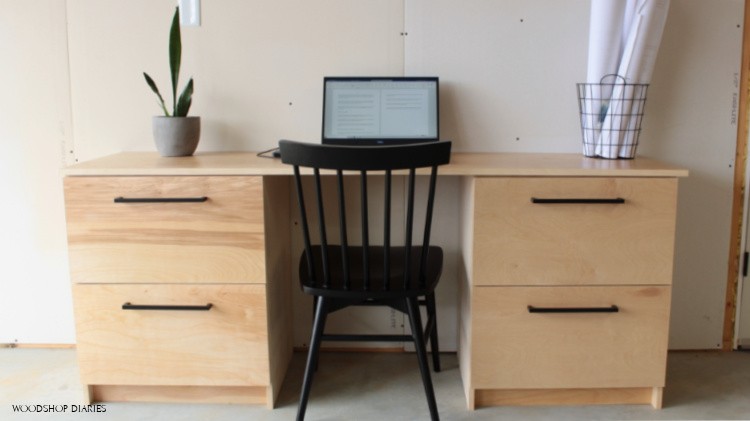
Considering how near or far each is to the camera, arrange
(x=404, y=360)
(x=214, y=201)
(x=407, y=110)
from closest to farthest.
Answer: (x=214, y=201) < (x=407, y=110) < (x=404, y=360)

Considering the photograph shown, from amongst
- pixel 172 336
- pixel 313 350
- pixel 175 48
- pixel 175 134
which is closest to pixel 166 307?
pixel 172 336

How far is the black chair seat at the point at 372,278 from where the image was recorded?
6.04ft

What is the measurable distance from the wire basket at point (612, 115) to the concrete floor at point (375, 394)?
0.79 metres

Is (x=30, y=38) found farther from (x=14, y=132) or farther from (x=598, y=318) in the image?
(x=598, y=318)

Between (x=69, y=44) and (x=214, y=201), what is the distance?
2.94 ft

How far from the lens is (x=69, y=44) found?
2.35 m

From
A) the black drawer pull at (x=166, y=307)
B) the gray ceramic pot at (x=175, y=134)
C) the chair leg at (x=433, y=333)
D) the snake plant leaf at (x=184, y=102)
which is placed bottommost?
the chair leg at (x=433, y=333)

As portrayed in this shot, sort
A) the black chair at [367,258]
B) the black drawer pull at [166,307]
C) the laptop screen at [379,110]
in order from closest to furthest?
the black chair at [367,258], the black drawer pull at [166,307], the laptop screen at [379,110]

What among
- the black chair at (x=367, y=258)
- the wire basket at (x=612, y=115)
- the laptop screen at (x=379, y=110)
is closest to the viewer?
the black chair at (x=367, y=258)

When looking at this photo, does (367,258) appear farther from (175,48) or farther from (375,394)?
(175,48)

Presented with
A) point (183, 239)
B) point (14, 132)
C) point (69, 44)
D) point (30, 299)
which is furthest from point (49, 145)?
point (183, 239)

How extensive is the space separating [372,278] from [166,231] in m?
0.60

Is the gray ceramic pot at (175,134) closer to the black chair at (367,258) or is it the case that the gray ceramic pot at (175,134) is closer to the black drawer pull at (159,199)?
the black drawer pull at (159,199)

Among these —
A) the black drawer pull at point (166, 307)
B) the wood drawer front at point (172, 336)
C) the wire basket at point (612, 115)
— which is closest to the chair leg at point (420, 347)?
the wood drawer front at point (172, 336)
